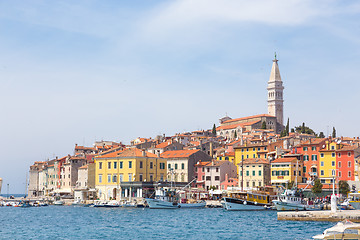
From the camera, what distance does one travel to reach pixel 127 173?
286ft

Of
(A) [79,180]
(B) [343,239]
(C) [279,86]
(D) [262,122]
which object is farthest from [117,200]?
(C) [279,86]

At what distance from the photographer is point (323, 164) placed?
87.7m

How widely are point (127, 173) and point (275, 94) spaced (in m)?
110

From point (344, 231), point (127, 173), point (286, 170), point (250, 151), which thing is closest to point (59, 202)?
point (127, 173)

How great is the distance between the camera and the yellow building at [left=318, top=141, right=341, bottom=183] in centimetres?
8656

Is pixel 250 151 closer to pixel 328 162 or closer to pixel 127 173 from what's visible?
pixel 328 162

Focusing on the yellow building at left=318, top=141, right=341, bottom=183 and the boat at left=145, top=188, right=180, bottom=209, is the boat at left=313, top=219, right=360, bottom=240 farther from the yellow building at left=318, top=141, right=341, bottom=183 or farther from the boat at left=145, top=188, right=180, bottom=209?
the yellow building at left=318, top=141, right=341, bottom=183

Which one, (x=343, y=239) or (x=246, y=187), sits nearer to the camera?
(x=343, y=239)

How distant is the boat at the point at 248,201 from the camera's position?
7556cm

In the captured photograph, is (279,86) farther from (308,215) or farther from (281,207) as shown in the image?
(308,215)

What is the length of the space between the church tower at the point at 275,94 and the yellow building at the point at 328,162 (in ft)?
331

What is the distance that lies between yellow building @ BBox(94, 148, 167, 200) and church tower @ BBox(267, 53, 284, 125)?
10274 centimetres

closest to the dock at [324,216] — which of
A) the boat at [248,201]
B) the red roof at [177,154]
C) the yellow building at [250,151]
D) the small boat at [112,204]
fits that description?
the boat at [248,201]

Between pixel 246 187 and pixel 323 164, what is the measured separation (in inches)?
484
